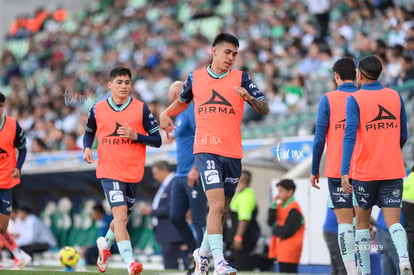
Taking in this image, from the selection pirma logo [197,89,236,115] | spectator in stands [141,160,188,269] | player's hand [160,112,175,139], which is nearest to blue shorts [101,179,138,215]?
player's hand [160,112,175,139]

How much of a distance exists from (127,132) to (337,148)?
2.20 m

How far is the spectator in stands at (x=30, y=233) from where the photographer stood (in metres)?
16.9

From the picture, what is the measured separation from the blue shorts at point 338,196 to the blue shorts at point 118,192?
7.24 ft

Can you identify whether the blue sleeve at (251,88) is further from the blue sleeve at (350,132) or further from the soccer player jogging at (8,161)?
the soccer player jogging at (8,161)

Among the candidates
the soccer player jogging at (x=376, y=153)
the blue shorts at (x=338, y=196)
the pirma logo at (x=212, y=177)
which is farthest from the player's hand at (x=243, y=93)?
the blue shorts at (x=338, y=196)

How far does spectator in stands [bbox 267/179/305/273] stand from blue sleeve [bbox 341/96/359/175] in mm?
4044

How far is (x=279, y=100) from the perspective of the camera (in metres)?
18.1

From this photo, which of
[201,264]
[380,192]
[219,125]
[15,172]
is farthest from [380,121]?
[15,172]

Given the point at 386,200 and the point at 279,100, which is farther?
the point at 279,100

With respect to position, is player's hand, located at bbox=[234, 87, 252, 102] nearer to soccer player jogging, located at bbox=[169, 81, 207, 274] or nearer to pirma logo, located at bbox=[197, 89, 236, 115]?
pirma logo, located at bbox=[197, 89, 236, 115]

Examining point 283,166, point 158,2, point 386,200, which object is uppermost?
point 158,2

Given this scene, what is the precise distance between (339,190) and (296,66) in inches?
443

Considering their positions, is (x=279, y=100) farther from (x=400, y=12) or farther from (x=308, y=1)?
(x=308, y=1)

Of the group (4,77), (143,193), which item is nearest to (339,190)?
(143,193)
